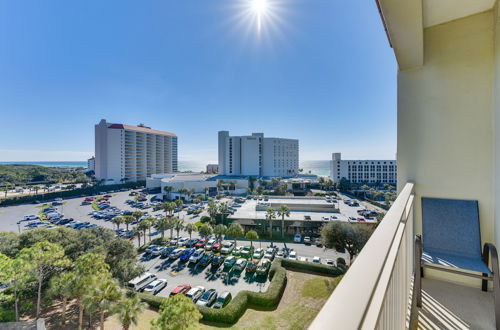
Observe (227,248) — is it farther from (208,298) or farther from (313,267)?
(313,267)

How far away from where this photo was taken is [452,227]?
2312mm

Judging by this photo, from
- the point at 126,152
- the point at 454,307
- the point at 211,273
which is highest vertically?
the point at 126,152

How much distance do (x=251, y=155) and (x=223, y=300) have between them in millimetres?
35474

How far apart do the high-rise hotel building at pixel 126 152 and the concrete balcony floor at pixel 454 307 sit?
147 ft

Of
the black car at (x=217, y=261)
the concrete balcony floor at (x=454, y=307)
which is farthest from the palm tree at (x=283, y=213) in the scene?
the concrete balcony floor at (x=454, y=307)

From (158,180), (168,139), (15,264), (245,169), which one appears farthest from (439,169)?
(168,139)

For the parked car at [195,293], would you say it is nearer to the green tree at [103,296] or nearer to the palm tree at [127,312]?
the palm tree at [127,312]

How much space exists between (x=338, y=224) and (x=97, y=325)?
10.9 m

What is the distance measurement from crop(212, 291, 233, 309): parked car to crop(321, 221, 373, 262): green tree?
19.1 ft

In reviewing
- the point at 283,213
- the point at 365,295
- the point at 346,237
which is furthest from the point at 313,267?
the point at 365,295

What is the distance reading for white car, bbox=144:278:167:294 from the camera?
8695 mm

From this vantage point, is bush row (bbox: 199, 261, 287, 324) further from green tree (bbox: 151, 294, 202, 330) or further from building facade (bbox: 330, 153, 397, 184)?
building facade (bbox: 330, 153, 397, 184)

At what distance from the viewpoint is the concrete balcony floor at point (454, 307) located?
174cm

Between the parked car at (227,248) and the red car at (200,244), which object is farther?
the red car at (200,244)
